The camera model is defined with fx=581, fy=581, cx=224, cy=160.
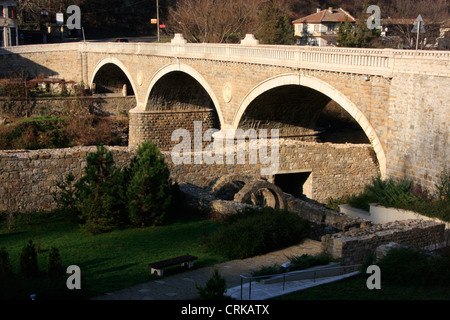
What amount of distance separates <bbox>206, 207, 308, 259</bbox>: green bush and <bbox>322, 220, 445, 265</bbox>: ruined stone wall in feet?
3.84

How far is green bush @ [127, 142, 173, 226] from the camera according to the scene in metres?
13.3

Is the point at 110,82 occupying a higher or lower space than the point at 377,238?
higher

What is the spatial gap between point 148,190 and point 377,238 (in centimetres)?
549

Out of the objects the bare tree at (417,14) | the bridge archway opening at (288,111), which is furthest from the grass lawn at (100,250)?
the bare tree at (417,14)

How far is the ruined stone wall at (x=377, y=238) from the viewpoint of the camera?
10.2 m

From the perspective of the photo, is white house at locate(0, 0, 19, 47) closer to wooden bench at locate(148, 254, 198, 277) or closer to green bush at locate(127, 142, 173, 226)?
green bush at locate(127, 142, 173, 226)

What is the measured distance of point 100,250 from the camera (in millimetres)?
11547

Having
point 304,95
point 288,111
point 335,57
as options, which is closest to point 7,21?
point 288,111

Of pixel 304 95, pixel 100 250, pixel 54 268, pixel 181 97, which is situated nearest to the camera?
pixel 54 268

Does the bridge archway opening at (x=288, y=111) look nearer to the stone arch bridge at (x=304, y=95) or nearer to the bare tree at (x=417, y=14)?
the stone arch bridge at (x=304, y=95)

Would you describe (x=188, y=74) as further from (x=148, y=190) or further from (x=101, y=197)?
(x=101, y=197)

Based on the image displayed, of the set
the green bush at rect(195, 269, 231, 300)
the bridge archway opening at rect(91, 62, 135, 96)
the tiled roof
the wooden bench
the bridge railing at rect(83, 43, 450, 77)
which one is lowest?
the wooden bench

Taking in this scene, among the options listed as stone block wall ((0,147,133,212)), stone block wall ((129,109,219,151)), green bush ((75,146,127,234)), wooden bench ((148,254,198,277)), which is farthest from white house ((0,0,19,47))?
wooden bench ((148,254,198,277))
